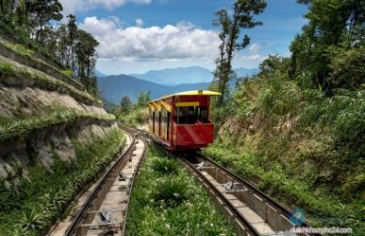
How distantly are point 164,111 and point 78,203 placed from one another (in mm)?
10587

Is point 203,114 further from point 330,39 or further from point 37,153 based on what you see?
point 37,153

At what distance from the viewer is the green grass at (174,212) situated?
340 inches

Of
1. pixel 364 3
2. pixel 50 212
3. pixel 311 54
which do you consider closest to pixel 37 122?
pixel 50 212

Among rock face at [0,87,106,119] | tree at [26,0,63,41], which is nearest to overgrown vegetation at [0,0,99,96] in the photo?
tree at [26,0,63,41]

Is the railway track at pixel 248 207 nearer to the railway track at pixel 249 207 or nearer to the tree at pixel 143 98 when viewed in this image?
the railway track at pixel 249 207

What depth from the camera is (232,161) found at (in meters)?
16.1

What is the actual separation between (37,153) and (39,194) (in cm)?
186

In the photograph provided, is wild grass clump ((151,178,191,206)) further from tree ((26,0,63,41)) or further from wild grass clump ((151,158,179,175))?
tree ((26,0,63,41))

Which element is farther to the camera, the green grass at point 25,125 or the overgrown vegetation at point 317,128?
the overgrown vegetation at point 317,128

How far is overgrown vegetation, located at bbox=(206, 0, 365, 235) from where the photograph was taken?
379 inches

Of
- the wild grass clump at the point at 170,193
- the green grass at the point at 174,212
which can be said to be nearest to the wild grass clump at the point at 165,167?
the green grass at the point at 174,212

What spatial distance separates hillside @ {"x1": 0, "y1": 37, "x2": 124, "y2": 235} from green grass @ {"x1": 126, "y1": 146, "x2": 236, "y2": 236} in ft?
7.37

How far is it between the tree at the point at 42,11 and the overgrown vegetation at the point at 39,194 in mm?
37150

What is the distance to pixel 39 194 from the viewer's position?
10.0m
